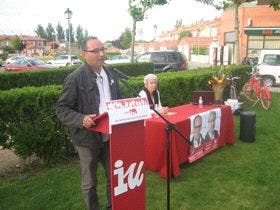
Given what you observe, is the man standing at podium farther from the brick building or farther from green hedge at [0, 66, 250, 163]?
the brick building

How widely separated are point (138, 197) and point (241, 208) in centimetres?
198

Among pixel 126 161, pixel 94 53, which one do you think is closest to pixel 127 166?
pixel 126 161

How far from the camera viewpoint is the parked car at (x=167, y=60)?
64.6 feet

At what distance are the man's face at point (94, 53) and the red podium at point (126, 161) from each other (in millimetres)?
678

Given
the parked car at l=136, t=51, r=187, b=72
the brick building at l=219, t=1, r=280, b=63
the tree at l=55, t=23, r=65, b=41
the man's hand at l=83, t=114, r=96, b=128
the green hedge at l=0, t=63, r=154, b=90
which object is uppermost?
the tree at l=55, t=23, r=65, b=41

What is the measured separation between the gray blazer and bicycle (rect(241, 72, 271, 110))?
9916mm

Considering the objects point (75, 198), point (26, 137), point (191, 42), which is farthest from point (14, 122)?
point (191, 42)

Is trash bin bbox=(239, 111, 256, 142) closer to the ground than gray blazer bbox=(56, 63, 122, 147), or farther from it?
closer to the ground

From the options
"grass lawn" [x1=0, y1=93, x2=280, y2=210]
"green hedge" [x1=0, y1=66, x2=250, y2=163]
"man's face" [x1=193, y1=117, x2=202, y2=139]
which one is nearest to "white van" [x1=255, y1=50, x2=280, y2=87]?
"grass lawn" [x1=0, y1=93, x2=280, y2=210]

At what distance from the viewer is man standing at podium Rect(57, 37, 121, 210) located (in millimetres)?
3547

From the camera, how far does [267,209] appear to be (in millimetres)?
4836

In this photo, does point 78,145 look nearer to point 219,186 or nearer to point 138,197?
point 138,197

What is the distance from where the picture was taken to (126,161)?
11.1 ft

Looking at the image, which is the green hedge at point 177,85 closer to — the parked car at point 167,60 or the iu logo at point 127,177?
the iu logo at point 127,177
